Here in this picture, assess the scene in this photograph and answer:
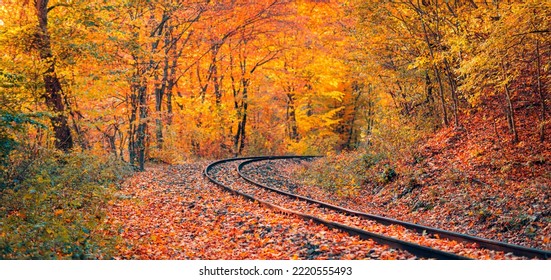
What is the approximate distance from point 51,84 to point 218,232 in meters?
9.89

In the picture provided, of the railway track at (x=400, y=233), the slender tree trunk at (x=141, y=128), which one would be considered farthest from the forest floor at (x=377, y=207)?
the slender tree trunk at (x=141, y=128)

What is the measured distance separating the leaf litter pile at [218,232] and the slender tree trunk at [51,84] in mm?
3925

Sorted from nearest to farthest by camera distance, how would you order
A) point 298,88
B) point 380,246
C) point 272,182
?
1. point 380,246
2. point 272,182
3. point 298,88

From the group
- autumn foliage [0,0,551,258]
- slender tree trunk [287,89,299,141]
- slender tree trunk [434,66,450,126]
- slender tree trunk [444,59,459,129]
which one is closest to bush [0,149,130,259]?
autumn foliage [0,0,551,258]

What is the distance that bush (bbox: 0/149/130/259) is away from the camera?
7582 millimetres

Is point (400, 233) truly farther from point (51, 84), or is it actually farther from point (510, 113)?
point (51, 84)

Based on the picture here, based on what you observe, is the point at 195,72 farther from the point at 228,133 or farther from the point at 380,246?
the point at 380,246

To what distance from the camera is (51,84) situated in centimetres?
1716

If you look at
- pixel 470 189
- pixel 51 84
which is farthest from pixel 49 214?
pixel 470 189

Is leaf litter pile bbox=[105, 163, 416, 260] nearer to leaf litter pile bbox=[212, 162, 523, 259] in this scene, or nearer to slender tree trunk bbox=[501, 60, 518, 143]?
leaf litter pile bbox=[212, 162, 523, 259]

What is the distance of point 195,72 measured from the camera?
110 feet
